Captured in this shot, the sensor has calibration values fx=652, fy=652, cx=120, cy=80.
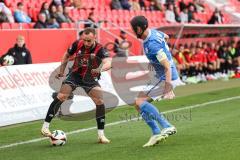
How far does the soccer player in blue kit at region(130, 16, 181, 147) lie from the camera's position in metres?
9.27

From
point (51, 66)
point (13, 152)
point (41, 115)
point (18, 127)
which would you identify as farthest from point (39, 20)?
point (13, 152)

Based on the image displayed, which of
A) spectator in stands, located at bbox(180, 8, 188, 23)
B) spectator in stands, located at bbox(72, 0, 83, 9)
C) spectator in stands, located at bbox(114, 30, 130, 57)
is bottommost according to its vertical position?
spectator in stands, located at bbox(180, 8, 188, 23)

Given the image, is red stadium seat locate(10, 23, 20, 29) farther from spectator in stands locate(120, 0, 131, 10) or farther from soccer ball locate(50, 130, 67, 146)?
soccer ball locate(50, 130, 67, 146)

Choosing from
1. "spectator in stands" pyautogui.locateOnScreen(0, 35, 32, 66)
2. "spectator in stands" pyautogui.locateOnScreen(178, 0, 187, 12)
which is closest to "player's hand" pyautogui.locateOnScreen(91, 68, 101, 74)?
"spectator in stands" pyautogui.locateOnScreen(0, 35, 32, 66)

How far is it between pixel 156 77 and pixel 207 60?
52.1 feet

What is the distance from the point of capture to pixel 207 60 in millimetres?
25406

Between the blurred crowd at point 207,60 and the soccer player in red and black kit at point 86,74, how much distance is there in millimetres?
12966

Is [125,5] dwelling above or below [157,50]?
below

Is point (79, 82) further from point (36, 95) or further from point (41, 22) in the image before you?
Result: point (41, 22)

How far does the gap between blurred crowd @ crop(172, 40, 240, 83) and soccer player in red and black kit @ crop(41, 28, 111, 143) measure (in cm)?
1297

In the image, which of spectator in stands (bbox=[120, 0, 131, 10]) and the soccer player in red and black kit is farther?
spectator in stands (bbox=[120, 0, 131, 10])

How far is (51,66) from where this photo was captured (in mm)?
14969

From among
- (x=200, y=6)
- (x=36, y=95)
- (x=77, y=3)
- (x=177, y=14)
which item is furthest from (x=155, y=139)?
(x=200, y=6)

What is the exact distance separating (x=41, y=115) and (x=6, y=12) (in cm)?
558
